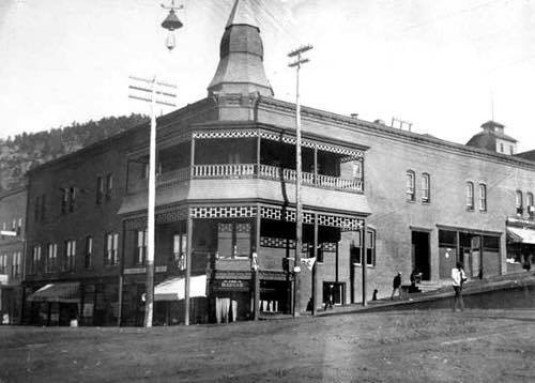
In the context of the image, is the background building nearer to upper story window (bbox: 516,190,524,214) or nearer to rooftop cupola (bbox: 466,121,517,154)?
upper story window (bbox: 516,190,524,214)

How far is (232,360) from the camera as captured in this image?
14.0m

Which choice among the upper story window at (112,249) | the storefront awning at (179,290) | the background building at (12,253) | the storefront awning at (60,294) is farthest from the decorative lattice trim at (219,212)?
the background building at (12,253)

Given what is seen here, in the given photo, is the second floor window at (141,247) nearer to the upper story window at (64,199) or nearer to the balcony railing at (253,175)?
the balcony railing at (253,175)

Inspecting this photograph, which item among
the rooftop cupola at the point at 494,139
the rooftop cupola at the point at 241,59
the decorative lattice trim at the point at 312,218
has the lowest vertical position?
Answer: the decorative lattice trim at the point at 312,218

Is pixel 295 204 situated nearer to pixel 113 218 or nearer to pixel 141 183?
pixel 141 183

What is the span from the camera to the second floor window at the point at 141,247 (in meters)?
36.3

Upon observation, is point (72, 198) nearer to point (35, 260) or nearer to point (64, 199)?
point (64, 199)

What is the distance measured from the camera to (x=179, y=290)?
95.7 ft

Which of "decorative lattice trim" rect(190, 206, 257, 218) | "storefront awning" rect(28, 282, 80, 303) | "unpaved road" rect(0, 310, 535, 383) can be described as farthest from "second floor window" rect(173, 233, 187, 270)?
"unpaved road" rect(0, 310, 535, 383)

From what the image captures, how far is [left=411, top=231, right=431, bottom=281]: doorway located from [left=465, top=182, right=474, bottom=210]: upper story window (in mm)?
3960

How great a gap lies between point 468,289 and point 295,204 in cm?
814

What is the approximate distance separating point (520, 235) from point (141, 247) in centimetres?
2185

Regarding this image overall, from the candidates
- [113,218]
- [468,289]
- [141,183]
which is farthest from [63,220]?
[468,289]

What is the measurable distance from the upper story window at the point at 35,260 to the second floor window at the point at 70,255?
422 cm
